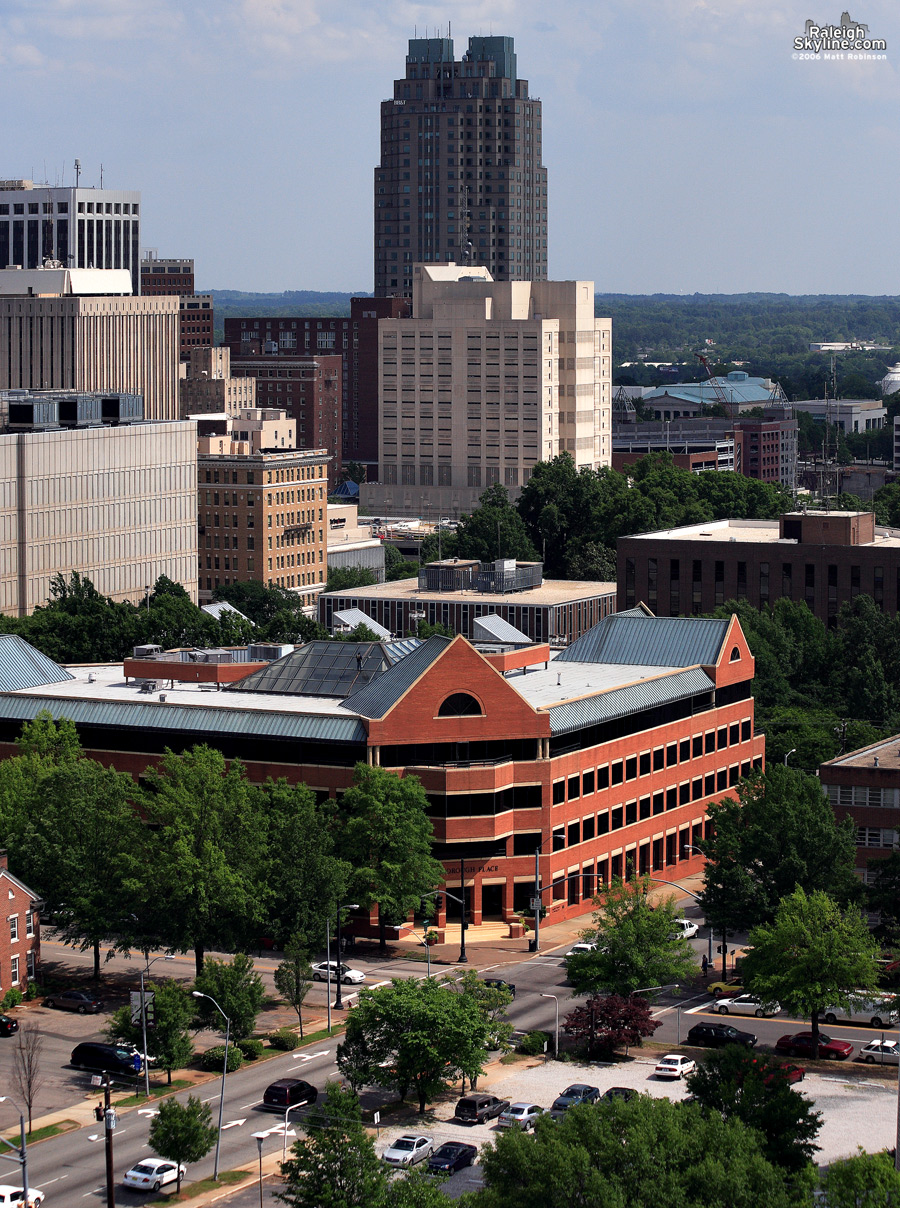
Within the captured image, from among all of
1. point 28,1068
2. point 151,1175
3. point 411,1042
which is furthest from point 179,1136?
point 411,1042

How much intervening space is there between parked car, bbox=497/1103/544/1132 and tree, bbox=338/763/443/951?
25.6m

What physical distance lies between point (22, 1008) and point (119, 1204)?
28112 millimetres

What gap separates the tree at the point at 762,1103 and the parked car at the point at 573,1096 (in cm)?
717

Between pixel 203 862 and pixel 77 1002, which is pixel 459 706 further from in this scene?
pixel 77 1002

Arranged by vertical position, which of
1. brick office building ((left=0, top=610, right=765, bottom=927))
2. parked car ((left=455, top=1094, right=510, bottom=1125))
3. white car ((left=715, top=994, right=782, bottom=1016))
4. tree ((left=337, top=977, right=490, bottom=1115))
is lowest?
white car ((left=715, top=994, right=782, bottom=1016))

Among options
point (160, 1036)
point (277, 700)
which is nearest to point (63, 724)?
point (277, 700)

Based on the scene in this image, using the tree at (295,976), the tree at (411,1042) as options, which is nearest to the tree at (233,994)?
the tree at (295,976)

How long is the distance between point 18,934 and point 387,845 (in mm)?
19919

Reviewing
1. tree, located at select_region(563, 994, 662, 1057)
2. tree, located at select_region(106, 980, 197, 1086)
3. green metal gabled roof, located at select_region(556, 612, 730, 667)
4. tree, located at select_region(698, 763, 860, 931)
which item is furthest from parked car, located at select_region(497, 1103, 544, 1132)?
green metal gabled roof, located at select_region(556, 612, 730, 667)

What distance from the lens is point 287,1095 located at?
9612 cm

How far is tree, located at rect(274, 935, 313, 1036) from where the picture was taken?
352 ft

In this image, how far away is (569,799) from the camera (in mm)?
132250

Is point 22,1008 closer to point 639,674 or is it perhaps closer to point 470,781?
point 470,781

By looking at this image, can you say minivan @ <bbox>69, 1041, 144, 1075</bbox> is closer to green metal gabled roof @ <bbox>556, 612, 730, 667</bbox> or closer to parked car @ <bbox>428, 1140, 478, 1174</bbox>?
parked car @ <bbox>428, 1140, 478, 1174</bbox>
